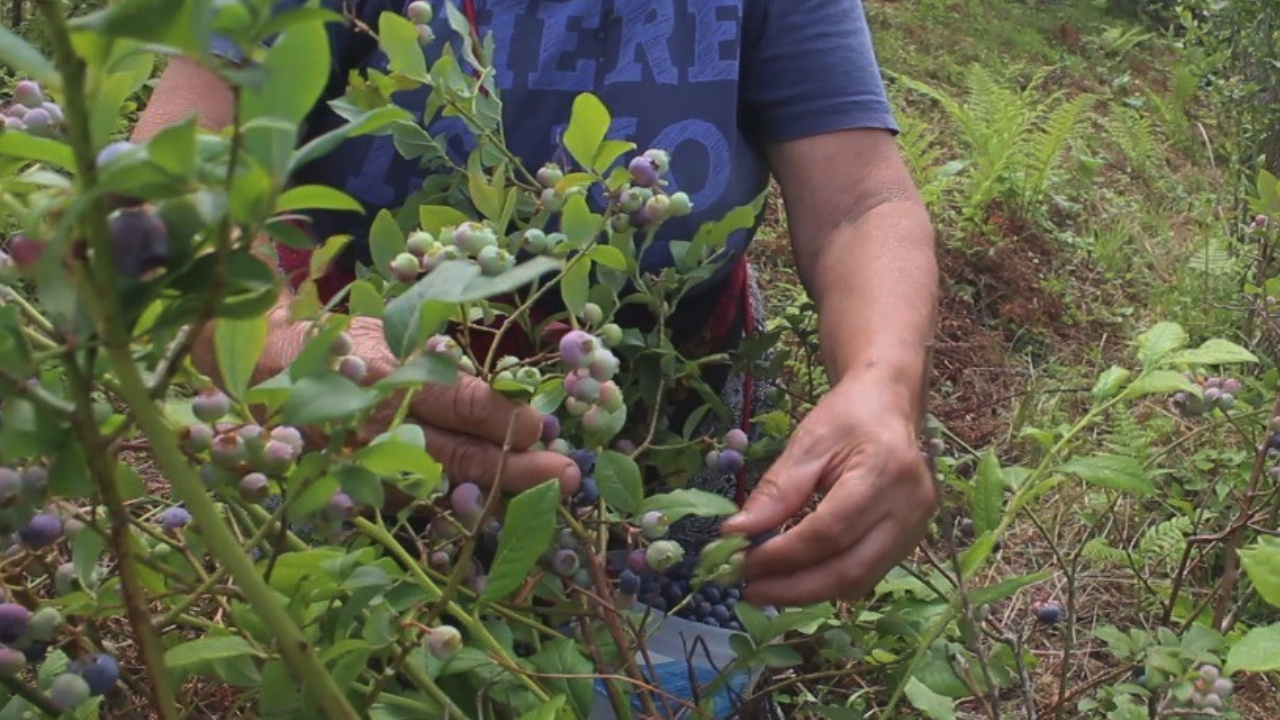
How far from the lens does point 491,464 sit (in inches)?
26.9

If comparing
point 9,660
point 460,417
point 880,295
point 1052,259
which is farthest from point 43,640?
point 1052,259

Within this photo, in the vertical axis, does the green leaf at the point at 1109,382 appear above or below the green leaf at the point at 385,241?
below

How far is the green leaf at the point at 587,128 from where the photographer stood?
2.39 ft

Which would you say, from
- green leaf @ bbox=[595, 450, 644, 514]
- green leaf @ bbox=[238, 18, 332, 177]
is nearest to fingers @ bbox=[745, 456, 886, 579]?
green leaf @ bbox=[595, 450, 644, 514]

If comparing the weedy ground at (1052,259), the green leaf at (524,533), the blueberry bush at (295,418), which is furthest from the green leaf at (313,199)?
the weedy ground at (1052,259)

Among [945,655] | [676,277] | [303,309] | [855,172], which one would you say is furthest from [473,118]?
[855,172]

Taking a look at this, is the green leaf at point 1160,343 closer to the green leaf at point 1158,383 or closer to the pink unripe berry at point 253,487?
the green leaf at point 1158,383

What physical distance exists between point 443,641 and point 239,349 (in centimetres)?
16

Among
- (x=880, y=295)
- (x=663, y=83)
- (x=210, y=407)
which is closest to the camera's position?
(x=210, y=407)

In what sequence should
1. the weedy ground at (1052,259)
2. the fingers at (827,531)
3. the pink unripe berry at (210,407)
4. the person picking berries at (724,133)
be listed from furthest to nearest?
the weedy ground at (1052,259) → the person picking berries at (724,133) → the fingers at (827,531) → the pink unripe berry at (210,407)

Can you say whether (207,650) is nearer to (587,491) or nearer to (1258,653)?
(587,491)

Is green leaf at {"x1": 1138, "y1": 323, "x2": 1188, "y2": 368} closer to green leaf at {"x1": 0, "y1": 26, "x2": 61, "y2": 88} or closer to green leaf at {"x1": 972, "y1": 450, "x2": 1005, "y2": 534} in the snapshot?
green leaf at {"x1": 972, "y1": 450, "x2": 1005, "y2": 534}

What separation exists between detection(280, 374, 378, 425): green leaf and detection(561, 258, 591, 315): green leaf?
0.27m

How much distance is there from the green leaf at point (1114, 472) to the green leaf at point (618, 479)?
14.3 inches
